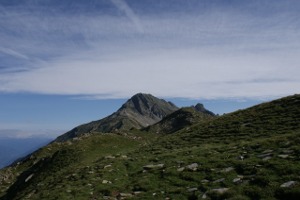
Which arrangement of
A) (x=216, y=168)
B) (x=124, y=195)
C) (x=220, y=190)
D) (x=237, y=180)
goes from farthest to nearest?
(x=216, y=168) < (x=124, y=195) < (x=237, y=180) < (x=220, y=190)

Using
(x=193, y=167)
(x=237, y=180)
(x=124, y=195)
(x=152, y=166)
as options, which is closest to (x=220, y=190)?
(x=237, y=180)

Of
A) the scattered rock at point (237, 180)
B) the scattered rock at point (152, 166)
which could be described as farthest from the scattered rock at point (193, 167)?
the scattered rock at point (237, 180)

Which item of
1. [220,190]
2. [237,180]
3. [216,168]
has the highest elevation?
[216,168]

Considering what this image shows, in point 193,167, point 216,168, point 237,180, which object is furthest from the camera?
point 193,167

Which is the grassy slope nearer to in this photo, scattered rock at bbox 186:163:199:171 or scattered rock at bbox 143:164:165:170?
scattered rock at bbox 186:163:199:171

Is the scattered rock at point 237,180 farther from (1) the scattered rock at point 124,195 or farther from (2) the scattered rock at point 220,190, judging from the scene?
(1) the scattered rock at point 124,195

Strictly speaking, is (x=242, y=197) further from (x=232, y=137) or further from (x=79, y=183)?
(x=232, y=137)

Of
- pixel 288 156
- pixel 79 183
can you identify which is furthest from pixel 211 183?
pixel 79 183

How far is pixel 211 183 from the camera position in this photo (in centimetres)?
2108

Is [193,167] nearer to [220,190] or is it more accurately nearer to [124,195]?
[124,195]

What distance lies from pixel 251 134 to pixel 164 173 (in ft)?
45.2

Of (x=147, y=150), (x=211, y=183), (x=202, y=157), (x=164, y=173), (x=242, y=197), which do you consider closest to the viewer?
(x=242, y=197)

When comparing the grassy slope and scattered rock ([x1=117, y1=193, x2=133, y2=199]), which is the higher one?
the grassy slope

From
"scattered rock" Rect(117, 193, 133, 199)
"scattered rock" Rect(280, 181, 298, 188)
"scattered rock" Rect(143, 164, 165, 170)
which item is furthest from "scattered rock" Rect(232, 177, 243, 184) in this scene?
"scattered rock" Rect(143, 164, 165, 170)
